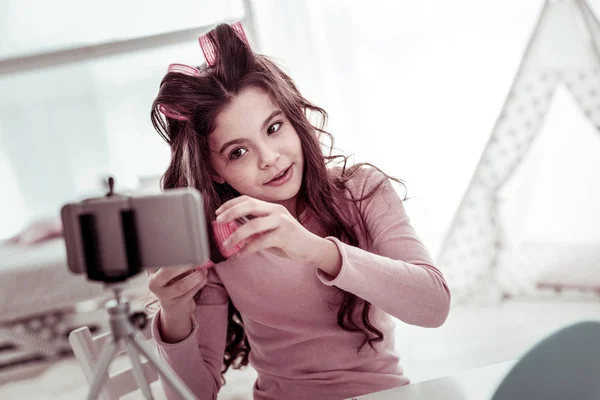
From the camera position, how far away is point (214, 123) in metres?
1.17

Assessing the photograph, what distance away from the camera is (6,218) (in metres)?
3.75

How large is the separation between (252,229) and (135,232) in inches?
10.3

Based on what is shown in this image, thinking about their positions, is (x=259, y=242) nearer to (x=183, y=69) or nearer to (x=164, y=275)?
(x=164, y=275)

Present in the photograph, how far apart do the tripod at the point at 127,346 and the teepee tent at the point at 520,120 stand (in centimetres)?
251

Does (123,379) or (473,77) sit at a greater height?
(473,77)

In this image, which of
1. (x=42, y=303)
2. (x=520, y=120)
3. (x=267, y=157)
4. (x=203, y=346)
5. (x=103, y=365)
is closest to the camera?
(x=103, y=365)

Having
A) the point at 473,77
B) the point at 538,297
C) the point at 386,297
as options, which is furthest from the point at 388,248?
the point at 473,77

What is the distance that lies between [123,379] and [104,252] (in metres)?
0.64

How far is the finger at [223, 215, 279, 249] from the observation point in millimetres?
824

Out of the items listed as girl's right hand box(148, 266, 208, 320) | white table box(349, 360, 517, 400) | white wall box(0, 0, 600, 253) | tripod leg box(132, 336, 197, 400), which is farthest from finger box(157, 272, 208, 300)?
white wall box(0, 0, 600, 253)

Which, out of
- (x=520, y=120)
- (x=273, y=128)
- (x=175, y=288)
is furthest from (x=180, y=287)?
(x=520, y=120)

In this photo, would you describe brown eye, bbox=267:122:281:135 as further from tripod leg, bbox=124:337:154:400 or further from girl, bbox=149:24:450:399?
tripod leg, bbox=124:337:154:400

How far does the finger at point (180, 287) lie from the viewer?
1035mm

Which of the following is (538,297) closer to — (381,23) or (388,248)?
(381,23)
